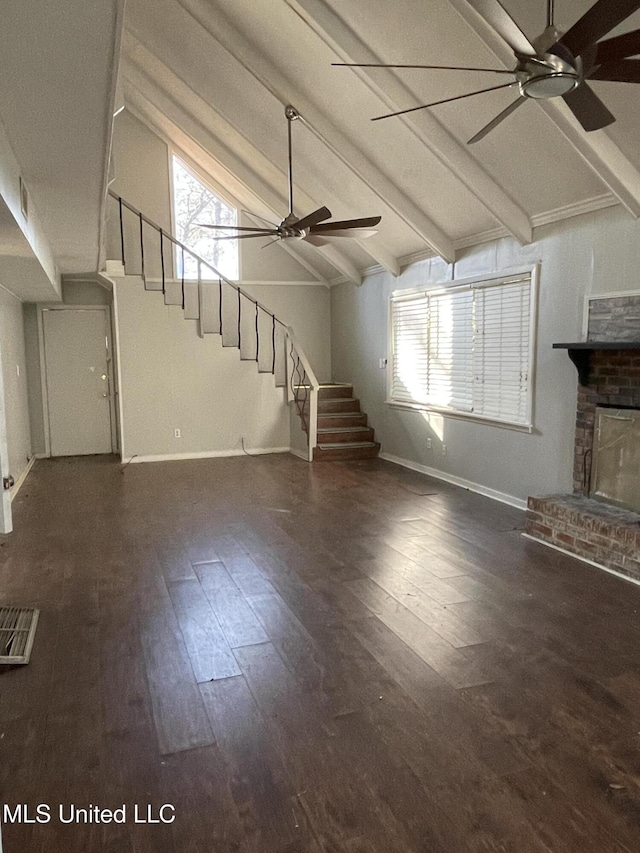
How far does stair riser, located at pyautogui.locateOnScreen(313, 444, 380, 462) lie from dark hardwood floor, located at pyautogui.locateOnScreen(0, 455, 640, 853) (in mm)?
3039

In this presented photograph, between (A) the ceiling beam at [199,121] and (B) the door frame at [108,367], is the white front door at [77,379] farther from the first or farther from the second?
(A) the ceiling beam at [199,121]

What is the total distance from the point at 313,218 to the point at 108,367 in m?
4.59

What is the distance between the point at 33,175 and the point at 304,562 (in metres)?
2.96

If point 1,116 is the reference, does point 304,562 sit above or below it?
below

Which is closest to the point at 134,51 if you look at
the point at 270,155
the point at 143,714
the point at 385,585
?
the point at 270,155

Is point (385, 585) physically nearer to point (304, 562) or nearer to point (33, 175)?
point (304, 562)

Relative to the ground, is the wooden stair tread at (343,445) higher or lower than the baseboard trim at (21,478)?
higher

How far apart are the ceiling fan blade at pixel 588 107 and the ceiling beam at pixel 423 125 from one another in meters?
1.88

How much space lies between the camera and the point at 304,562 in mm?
4246

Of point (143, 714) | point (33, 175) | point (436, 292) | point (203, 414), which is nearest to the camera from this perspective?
point (143, 714)

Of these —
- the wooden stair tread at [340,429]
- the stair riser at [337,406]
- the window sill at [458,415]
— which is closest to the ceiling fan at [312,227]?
the window sill at [458,415]

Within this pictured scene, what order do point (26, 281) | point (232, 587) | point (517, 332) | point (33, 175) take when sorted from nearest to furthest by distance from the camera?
point (33, 175), point (232, 587), point (517, 332), point (26, 281)

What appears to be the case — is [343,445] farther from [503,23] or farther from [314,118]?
[503,23]

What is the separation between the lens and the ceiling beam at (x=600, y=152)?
3730 mm
